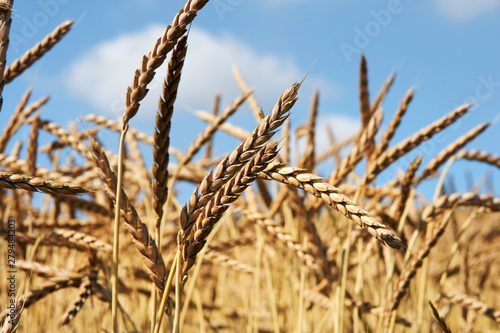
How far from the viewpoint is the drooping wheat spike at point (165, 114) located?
0.56m

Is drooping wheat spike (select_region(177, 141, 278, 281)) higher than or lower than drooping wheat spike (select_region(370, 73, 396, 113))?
lower

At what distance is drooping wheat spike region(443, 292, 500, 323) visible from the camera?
1193 millimetres

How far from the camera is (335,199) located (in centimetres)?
58

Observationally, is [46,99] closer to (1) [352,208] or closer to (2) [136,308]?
Answer: (2) [136,308]

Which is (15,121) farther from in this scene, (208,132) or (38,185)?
(38,185)

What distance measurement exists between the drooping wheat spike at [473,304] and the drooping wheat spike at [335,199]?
2.80ft

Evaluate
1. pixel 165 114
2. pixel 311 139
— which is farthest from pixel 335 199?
pixel 311 139

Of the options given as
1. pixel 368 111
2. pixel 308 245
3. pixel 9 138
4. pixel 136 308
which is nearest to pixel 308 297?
pixel 308 245

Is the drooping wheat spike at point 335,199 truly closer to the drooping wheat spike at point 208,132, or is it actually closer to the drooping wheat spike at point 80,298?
the drooping wheat spike at point 80,298

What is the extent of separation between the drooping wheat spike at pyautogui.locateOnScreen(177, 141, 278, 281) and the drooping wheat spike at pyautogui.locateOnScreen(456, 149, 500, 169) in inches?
42.5

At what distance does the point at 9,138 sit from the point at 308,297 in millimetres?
1168

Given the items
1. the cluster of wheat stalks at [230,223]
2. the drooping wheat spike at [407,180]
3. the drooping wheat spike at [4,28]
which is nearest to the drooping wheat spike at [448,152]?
the cluster of wheat stalks at [230,223]

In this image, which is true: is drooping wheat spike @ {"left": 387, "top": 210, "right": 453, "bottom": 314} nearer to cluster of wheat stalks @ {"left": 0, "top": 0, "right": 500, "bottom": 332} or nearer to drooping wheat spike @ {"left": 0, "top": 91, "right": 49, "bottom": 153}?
cluster of wheat stalks @ {"left": 0, "top": 0, "right": 500, "bottom": 332}

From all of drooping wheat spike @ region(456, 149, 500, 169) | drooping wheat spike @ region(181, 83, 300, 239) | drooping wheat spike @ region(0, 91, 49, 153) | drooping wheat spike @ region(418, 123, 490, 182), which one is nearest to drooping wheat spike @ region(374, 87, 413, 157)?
drooping wheat spike @ region(418, 123, 490, 182)
